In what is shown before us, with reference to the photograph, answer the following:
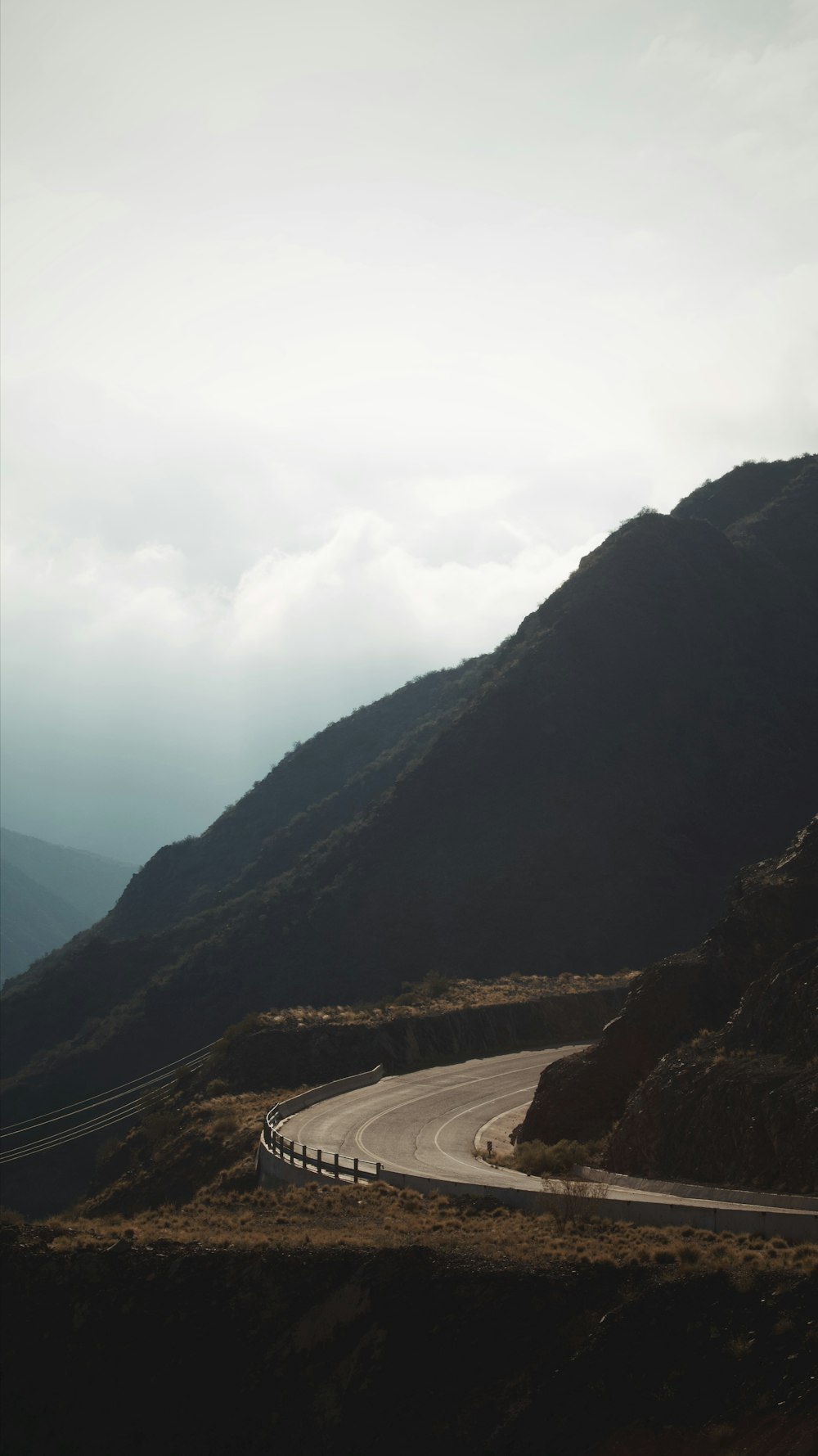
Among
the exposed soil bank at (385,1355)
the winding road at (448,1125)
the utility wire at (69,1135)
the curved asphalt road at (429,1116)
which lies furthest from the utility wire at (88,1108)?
the exposed soil bank at (385,1355)

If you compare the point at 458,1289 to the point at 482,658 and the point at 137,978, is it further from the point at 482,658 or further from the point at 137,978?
the point at 482,658

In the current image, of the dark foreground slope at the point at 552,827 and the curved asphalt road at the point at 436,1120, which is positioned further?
the dark foreground slope at the point at 552,827

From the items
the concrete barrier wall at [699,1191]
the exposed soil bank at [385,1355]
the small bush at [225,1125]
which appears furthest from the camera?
the small bush at [225,1125]

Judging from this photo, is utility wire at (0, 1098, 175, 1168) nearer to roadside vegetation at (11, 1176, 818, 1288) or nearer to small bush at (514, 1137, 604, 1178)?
roadside vegetation at (11, 1176, 818, 1288)

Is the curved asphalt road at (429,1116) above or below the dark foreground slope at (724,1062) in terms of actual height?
below

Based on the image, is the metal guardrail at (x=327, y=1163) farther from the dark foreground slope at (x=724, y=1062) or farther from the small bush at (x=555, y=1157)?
the dark foreground slope at (x=724, y=1062)

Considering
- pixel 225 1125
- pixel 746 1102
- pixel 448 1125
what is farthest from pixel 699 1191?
pixel 225 1125

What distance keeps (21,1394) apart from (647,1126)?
48.1ft

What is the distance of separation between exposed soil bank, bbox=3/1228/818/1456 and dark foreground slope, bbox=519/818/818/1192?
248 inches

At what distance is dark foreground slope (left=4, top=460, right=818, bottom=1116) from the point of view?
9094 centimetres

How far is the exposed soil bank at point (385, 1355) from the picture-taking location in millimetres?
14914

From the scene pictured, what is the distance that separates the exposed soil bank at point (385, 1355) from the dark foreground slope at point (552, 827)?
64458 millimetres

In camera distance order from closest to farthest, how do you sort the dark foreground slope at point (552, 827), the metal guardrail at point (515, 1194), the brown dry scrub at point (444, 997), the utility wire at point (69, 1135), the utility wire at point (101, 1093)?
the metal guardrail at point (515, 1194) → the brown dry scrub at point (444, 997) → the utility wire at point (69, 1135) → the utility wire at point (101, 1093) → the dark foreground slope at point (552, 827)

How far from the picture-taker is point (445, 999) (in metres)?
69.3
